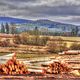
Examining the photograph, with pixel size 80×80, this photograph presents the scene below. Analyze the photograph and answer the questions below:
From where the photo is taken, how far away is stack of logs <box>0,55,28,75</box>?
120 feet

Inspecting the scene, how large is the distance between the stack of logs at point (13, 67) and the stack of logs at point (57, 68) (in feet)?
2.28

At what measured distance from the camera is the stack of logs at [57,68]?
121 feet

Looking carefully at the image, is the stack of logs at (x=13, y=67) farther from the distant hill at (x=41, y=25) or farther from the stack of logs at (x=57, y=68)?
the distant hill at (x=41, y=25)

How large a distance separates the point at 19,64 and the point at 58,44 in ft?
4.11

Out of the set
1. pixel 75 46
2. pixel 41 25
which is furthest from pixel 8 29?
pixel 75 46

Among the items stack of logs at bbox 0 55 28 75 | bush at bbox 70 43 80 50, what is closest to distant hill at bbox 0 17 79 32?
bush at bbox 70 43 80 50

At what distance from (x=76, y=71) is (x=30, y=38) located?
5.33 feet

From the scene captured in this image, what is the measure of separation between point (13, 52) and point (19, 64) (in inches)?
15.5

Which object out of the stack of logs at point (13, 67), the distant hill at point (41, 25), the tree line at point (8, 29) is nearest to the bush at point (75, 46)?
the distant hill at point (41, 25)

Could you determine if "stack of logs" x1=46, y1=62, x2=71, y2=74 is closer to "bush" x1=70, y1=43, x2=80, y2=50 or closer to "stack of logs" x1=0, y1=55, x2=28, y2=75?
"bush" x1=70, y1=43, x2=80, y2=50

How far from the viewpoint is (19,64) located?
36.8 m

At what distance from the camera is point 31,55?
121 feet

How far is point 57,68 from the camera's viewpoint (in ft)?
121

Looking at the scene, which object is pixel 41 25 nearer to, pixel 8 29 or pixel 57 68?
pixel 8 29
